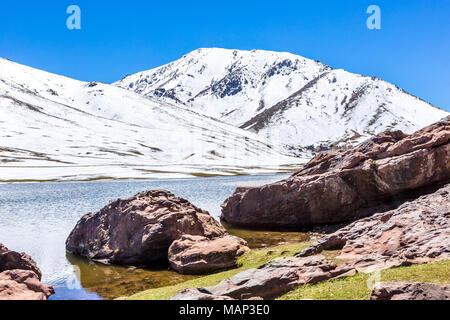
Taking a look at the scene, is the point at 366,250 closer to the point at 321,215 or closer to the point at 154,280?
the point at 154,280

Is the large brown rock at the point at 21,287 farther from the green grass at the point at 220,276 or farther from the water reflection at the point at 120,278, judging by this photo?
the green grass at the point at 220,276

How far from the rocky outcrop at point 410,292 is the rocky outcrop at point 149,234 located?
48.0 feet

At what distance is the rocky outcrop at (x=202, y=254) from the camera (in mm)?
24203

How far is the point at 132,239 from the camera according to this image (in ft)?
94.6

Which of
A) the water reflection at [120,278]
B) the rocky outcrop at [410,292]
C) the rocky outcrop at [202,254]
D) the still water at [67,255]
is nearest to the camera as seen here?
the rocky outcrop at [410,292]

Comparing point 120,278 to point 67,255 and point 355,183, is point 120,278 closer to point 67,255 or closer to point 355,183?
point 67,255

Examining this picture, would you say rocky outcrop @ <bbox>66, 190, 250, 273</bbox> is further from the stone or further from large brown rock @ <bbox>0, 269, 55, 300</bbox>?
large brown rock @ <bbox>0, 269, 55, 300</bbox>

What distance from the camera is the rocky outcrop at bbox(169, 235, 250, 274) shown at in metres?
24.2

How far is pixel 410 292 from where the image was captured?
10.8 metres

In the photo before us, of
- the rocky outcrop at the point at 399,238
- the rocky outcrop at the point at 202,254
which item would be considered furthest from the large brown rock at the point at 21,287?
the rocky outcrop at the point at 399,238

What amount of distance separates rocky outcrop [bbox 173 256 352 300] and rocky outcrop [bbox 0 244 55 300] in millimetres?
9570

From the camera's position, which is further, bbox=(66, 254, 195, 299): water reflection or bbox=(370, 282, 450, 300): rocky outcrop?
bbox=(66, 254, 195, 299): water reflection

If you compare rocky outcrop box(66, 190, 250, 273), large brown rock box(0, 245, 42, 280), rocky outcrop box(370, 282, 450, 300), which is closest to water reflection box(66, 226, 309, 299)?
rocky outcrop box(66, 190, 250, 273)
